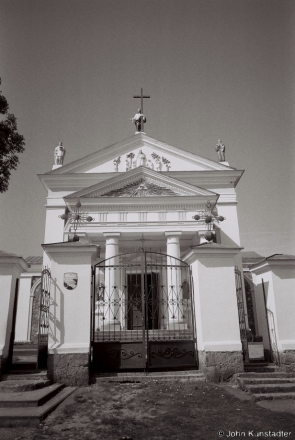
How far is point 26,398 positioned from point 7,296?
2634 mm

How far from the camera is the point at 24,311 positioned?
2348 centimetres

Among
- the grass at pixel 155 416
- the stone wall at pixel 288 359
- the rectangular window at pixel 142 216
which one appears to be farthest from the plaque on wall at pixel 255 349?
the rectangular window at pixel 142 216

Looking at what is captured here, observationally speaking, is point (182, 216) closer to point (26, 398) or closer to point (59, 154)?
point (59, 154)

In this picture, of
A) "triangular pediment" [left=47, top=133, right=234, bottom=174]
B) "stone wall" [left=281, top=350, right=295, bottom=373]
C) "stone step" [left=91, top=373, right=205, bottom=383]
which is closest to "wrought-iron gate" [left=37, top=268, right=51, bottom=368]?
"stone step" [left=91, top=373, right=205, bottom=383]

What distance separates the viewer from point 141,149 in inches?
813

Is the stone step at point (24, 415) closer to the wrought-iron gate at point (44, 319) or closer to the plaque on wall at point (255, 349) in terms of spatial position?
the wrought-iron gate at point (44, 319)

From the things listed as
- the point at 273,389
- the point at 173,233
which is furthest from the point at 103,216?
the point at 273,389

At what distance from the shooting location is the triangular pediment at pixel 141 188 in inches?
642

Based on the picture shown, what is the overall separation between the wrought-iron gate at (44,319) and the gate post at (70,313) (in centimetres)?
16

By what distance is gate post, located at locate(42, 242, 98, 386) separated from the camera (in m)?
6.82

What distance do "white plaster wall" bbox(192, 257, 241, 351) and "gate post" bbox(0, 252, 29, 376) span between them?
379 cm

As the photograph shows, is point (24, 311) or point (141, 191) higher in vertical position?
point (141, 191)

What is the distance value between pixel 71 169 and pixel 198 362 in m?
14.8

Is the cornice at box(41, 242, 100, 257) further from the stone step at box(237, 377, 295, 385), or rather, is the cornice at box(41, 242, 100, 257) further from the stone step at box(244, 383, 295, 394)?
the stone step at box(244, 383, 295, 394)
